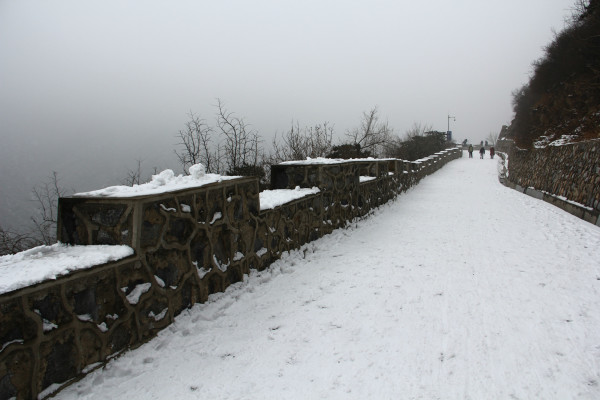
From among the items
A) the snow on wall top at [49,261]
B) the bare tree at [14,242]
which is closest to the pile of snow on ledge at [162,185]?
the snow on wall top at [49,261]

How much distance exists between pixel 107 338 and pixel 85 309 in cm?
30

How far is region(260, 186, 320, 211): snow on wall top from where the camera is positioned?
5041 millimetres

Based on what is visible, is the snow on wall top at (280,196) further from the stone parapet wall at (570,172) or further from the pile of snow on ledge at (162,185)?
the stone parapet wall at (570,172)

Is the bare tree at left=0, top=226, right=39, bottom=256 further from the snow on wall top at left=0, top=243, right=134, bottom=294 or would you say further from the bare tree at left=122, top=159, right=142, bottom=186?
the bare tree at left=122, top=159, right=142, bottom=186

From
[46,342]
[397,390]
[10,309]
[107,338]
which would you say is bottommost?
[397,390]

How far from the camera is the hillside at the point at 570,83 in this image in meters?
17.4

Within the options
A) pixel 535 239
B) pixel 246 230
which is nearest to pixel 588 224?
pixel 535 239

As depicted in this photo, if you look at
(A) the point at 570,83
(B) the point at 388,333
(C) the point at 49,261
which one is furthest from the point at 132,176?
(A) the point at 570,83

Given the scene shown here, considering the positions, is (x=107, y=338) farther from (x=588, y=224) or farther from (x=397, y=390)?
(x=588, y=224)

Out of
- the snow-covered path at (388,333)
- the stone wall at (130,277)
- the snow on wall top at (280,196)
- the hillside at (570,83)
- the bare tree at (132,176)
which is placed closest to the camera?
the stone wall at (130,277)

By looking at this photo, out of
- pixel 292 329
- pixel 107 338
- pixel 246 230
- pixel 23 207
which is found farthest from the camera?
pixel 23 207

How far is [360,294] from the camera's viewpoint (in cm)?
414

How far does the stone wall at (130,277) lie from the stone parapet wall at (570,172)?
674 cm

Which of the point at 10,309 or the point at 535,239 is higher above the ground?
the point at 10,309
